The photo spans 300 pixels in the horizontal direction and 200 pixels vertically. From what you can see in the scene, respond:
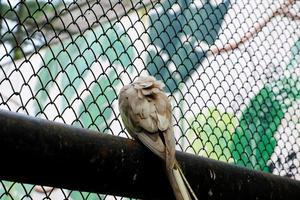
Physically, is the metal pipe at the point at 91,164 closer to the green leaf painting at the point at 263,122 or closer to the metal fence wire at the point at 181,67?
the metal fence wire at the point at 181,67

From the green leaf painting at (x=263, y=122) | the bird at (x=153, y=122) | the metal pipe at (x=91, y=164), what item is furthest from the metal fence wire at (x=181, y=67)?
the metal pipe at (x=91, y=164)

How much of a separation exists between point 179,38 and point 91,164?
88 centimetres

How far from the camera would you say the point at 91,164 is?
109 cm

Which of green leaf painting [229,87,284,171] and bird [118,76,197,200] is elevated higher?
green leaf painting [229,87,284,171]

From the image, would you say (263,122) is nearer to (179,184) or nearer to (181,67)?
(181,67)

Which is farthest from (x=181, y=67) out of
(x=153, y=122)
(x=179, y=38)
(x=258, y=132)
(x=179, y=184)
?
(x=179, y=184)

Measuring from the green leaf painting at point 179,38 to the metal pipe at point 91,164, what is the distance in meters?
0.50

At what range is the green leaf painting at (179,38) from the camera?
178 centimetres

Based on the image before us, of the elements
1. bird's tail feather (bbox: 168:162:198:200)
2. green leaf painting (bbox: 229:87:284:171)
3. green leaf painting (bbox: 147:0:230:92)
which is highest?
green leaf painting (bbox: 147:0:230:92)

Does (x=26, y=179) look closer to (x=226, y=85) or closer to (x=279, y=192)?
(x=279, y=192)

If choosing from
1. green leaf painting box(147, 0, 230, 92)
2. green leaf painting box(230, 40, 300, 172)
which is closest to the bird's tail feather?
green leaf painting box(147, 0, 230, 92)

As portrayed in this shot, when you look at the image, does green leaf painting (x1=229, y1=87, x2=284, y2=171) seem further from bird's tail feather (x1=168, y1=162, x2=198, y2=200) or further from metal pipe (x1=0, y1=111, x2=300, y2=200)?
bird's tail feather (x1=168, y1=162, x2=198, y2=200)

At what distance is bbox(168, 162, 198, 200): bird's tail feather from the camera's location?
1159 millimetres

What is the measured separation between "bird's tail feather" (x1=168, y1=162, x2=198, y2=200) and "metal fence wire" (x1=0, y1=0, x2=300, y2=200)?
12.7 inches
